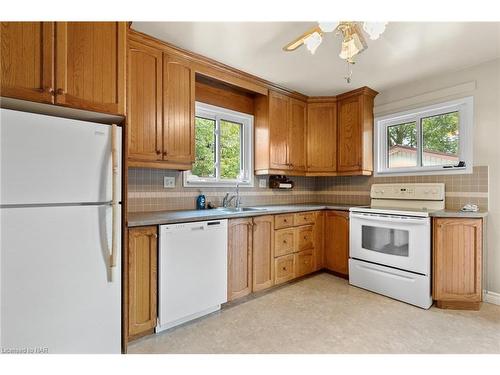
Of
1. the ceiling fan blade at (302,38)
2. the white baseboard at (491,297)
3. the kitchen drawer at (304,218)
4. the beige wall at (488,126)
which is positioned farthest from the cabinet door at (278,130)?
the white baseboard at (491,297)

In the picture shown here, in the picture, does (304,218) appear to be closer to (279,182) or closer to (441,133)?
(279,182)

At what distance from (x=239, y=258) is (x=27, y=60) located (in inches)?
81.5

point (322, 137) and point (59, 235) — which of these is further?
point (322, 137)

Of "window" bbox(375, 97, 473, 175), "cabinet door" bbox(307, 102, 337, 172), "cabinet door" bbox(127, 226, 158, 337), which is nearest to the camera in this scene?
"cabinet door" bbox(127, 226, 158, 337)

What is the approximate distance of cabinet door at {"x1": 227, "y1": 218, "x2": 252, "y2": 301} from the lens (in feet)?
7.88

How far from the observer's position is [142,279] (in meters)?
1.87

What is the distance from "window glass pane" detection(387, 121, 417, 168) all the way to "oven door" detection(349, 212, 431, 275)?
1035mm

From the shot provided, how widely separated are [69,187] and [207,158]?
170 centimetres

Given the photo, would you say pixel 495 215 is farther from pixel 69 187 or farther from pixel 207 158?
pixel 69 187

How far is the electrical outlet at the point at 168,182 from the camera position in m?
2.59

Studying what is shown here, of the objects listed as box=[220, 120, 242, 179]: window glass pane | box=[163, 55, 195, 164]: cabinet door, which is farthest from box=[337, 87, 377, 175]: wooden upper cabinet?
box=[163, 55, 195, 164]: cabinet door

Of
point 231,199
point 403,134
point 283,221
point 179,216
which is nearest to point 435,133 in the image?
point 403,134

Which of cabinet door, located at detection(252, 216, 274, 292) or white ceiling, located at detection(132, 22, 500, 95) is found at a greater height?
white ceiling, located at detection(132, 22, 500, 95)

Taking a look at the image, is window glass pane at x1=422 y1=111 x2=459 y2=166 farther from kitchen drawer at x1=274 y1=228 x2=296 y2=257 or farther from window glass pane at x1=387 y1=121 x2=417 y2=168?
kitchen drawer at x1=274 y1=228 x2=296 y2=257
